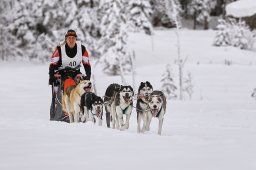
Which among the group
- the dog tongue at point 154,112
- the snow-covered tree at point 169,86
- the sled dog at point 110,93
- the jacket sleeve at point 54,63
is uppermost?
the jacket sleeve at point 54,63

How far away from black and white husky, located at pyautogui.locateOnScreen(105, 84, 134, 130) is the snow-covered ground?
448 millimetres

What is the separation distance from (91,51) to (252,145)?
91.9ft

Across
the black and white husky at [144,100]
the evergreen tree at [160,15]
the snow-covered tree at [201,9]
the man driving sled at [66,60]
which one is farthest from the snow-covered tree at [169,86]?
the snow-covered tree at [201,9]

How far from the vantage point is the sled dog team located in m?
8.72

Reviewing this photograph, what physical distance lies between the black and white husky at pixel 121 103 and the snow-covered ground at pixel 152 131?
17.6 inches

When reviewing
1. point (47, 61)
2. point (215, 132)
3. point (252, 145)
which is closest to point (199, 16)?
point (47, 61)

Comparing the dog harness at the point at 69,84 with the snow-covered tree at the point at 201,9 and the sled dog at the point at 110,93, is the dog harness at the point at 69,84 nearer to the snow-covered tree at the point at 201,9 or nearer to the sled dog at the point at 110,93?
the sled dog at the point at 110,93

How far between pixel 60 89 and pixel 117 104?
1.89 m

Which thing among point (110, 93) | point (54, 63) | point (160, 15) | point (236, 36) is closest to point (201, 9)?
point (160, 15)

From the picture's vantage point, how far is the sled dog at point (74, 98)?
9273 mm

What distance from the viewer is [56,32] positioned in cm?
3369

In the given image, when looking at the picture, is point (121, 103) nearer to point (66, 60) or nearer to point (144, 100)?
point (144, 100)

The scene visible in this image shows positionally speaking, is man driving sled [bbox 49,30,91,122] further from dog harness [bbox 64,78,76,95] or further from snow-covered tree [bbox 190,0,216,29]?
snow-covered tree [bbox 190,0,216,29]

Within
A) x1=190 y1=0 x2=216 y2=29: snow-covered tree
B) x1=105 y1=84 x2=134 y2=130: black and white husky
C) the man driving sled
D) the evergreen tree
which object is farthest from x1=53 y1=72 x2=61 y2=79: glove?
x1=190 y1=0 x2=216 y2=29: snow-covered tree
